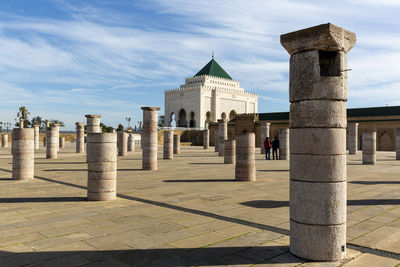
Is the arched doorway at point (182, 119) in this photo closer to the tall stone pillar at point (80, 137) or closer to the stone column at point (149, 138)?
the tall stone pillar at point (80, 137)

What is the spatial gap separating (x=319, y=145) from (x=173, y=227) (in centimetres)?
240

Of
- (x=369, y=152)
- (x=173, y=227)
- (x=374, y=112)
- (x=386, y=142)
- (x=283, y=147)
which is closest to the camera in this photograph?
(x=173, y=227)

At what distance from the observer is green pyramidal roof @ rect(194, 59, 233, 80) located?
63425mm

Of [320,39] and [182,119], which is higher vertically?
[182,119]

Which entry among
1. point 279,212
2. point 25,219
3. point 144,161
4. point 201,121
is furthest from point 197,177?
point 201,121

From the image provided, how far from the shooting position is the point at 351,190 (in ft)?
28.0

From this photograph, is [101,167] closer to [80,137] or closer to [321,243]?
[321,243]

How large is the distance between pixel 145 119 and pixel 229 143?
4.90 metres

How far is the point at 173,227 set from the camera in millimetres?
5008

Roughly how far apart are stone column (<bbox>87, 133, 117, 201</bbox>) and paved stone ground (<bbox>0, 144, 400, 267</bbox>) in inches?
13.4

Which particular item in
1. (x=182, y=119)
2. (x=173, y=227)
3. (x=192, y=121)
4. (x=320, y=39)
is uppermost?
(x=182, y=119)

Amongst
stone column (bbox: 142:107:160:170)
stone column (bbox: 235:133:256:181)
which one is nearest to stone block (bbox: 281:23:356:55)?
stone column (bbox: 235:133:256:181)

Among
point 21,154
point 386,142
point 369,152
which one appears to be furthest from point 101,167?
point 386,142

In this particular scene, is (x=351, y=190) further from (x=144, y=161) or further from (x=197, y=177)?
(x=144, y=161)
